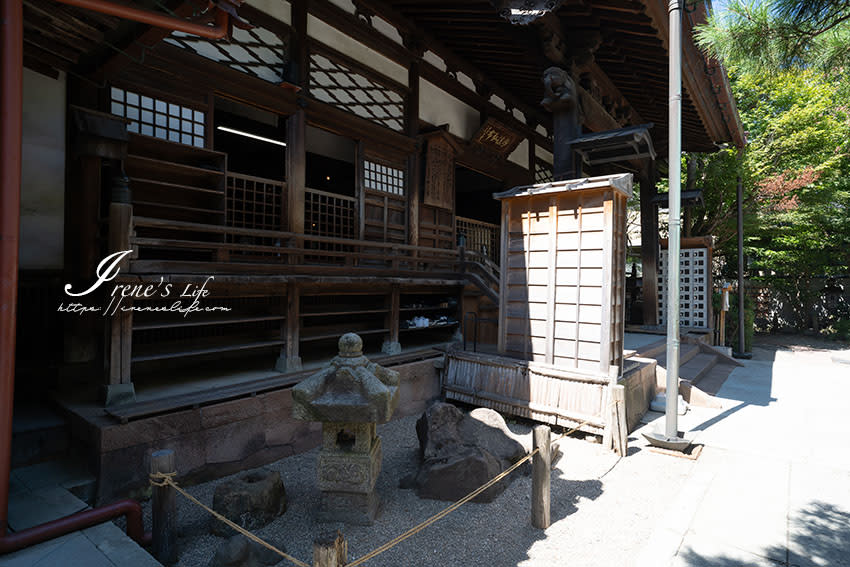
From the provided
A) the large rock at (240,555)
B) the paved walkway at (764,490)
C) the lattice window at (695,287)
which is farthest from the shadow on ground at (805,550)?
the lattice window at (695,287)

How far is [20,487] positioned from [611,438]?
660cm

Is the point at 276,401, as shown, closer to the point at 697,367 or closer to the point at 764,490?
the point at 764,490

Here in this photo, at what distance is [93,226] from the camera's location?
468 centimetres

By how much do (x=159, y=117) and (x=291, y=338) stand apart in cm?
346

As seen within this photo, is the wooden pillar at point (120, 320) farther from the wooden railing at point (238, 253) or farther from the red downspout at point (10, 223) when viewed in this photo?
the red downspout at point (10, 223)

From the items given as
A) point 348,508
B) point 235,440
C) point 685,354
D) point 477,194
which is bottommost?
point 348,508

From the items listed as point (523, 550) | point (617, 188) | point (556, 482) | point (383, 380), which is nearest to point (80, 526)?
point (383, 380)

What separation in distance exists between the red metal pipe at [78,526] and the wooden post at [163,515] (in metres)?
0.18

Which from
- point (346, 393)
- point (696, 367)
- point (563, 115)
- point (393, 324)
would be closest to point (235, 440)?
point (346, 393)

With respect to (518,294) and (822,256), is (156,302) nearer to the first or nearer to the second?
(518,294)

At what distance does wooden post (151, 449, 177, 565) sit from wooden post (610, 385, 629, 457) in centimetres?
515

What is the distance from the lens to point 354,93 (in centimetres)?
782

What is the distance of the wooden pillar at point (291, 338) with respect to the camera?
20.0ft

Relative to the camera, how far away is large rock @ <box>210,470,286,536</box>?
12.7ft
